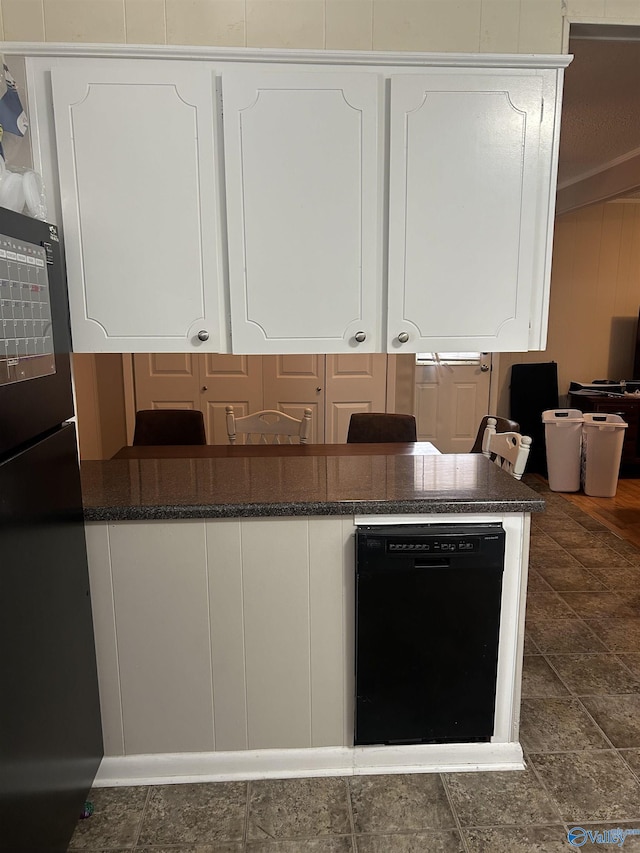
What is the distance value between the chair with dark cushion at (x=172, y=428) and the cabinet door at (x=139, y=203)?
1468 millimetres

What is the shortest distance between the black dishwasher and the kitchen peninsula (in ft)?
0.16

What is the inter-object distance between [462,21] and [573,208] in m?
3.87

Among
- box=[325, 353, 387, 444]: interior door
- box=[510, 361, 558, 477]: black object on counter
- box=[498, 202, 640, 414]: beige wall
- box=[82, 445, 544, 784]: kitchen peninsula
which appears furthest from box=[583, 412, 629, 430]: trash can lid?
box=[82, 445, 544, 784]: kitchen peninsula

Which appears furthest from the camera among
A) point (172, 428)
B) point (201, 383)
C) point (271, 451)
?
point (201, 383)

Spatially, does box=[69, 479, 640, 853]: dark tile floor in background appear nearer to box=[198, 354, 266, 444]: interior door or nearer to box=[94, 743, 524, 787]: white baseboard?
box=[94, 743, 524, 787]: white baseboard

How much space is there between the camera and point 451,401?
5543 mm

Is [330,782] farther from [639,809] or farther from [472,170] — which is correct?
[472,170]

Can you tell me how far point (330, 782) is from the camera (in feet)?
6.10

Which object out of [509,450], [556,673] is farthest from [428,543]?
[556,673]

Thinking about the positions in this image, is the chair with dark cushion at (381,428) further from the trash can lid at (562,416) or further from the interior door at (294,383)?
the trash can lid at (562,416)

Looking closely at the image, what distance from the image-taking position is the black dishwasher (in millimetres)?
1734

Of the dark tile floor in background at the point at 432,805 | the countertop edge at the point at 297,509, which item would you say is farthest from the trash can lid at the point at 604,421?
the countertop edge at the point at 297,509

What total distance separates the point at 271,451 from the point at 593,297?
166 inches

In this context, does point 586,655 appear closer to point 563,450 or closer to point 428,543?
point 428,543
